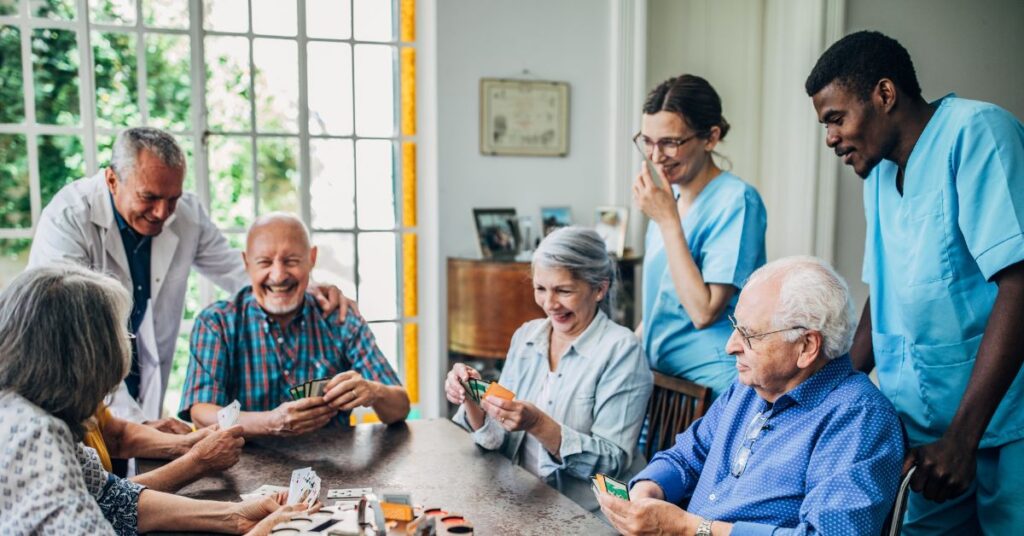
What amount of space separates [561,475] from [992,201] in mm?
1207

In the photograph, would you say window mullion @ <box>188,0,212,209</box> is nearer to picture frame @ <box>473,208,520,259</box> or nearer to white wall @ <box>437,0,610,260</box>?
white wall @ <box>437,0,610,260</box>

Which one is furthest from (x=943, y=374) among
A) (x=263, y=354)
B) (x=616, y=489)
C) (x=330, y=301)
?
(x=263, y=354)

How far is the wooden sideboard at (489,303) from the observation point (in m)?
3.93

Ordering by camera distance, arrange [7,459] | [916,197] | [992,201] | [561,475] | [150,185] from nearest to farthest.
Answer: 1. [7,459]
2. [992,201]
3. [916,197]
4. [561,475]
5. [150,185]

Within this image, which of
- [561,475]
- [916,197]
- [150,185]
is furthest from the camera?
[150,185]

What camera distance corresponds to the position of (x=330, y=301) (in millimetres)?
2678

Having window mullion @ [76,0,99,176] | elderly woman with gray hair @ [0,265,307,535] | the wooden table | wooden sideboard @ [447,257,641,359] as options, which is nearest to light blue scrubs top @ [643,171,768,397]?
the wooden table

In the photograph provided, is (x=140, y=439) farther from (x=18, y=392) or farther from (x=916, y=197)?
(x=916, y=197)

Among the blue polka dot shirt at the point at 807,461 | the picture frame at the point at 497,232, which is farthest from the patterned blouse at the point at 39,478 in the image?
the picture frame at the point at 497,232

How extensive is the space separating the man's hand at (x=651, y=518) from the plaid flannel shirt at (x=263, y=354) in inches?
46.3

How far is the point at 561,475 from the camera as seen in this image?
2.17 meters

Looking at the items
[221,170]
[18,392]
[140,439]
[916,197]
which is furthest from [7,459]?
[221,170]

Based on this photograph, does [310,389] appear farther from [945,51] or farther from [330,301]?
[945,51]

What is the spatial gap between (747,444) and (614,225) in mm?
2749
